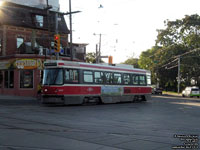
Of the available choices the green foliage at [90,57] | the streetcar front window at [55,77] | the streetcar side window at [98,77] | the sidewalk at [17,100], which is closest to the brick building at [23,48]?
the sidewalk at [17,100]

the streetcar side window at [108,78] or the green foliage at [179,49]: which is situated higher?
the green foliage at [179,49]

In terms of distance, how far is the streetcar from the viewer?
1986 cm

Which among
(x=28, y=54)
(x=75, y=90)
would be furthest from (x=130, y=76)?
(x=28, y=54)

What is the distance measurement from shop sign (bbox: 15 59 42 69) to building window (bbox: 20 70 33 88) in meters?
0.73

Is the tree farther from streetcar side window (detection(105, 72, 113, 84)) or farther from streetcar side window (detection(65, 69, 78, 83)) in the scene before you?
streetcar side window (detection(65, 69, 78, 83))

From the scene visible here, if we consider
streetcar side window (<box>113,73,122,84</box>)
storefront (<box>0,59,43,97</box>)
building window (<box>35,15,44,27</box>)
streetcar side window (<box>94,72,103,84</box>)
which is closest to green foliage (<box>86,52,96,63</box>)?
building window (<box>35,15,44,27</box>)

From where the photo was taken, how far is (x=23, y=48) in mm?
35438

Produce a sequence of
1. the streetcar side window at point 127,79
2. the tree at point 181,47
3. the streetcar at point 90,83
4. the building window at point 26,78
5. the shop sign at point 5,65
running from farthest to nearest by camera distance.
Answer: the tree at point 181,47 → the shop sign at point 5,65 → the building window at point 26,78 → the streetcar side window at point 127,79 → the streetcar at point 90,83

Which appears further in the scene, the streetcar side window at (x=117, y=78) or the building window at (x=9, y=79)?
the building window at (x=9, y=79)

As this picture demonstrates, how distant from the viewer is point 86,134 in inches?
357

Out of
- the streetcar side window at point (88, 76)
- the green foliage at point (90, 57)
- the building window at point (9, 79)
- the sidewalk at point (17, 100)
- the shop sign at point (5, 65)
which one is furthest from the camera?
the green foliage at point (90, 57)

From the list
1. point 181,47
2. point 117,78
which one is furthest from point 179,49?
point 117,78

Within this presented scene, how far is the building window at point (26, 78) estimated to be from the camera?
32.9 metres

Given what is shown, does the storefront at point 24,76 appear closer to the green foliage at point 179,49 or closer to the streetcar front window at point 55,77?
the streetcar front window at point 55,77
